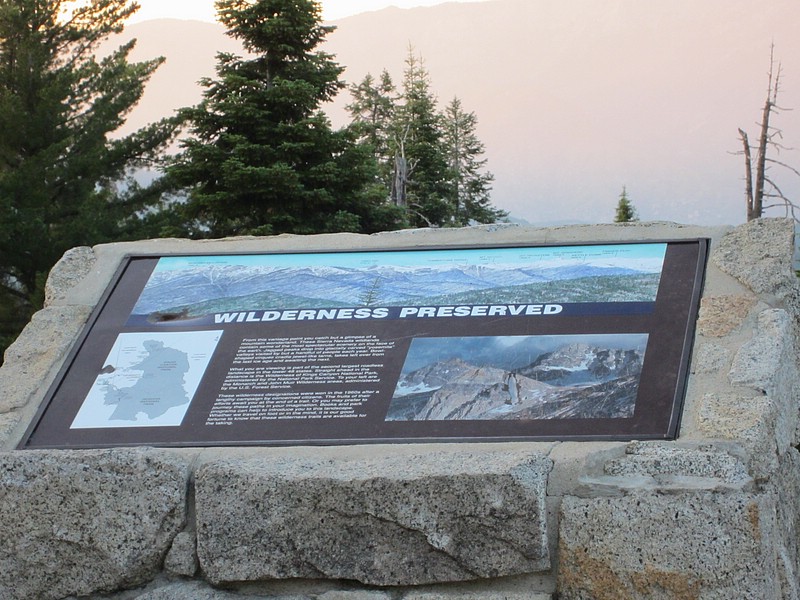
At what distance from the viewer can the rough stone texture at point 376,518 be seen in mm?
3047

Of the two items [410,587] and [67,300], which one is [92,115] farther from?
[410,587]

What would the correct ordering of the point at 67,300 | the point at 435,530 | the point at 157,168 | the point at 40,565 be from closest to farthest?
the point at 435,530 < the point at 40,565 < the point at 67,300 < the point at 157,168

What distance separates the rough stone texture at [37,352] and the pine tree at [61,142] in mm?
11880

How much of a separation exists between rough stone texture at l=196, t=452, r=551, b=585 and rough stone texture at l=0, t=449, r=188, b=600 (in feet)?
0.58

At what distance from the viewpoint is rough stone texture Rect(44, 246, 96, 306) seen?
14.2 ft

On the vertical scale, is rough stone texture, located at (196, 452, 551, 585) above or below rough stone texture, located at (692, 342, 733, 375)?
below

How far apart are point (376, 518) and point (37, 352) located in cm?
170

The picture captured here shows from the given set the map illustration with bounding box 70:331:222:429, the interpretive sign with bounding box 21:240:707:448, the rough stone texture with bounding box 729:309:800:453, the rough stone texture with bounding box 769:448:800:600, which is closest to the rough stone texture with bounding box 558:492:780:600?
the rough stone texture with bounding box 769:448:800:600

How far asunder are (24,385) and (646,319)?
2.34 metres

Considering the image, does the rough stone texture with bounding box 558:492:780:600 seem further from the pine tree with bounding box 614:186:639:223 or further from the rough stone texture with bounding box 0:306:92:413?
the pine tree with bounding box 614:186:639:223

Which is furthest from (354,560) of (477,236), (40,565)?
(477,236)

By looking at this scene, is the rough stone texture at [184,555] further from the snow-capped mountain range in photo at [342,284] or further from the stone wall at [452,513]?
the snow-capped mountain range in photo at [342,284]

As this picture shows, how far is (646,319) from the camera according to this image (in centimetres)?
360

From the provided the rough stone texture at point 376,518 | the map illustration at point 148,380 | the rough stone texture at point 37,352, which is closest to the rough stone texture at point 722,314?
the rough stone texture at point 376,518
